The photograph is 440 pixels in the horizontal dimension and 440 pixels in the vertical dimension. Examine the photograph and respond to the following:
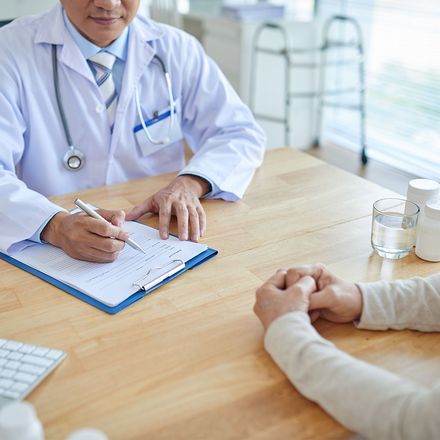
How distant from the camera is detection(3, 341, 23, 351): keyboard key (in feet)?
3.19

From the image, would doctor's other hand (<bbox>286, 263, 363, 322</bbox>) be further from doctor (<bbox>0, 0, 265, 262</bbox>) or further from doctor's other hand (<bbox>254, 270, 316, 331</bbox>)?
doctor (<bbox>0, 0, 265, 262</bbox>)

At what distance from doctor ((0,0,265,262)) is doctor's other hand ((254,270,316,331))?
37 cm

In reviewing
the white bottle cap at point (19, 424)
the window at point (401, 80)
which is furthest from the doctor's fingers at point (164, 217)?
the window at point (401, 80)

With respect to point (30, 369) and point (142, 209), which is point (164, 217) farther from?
point (30, 369)

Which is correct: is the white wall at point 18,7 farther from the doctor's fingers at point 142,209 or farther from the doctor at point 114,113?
the doctor's fingers at point 142,209

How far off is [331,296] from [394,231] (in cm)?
33

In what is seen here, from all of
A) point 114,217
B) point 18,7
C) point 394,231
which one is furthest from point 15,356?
point 18,7

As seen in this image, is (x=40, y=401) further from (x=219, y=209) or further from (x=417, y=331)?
(x=219, y=209)

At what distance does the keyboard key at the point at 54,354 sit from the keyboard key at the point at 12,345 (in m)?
0.06

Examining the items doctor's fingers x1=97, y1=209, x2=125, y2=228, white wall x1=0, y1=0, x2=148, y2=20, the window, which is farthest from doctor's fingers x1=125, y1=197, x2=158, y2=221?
the window

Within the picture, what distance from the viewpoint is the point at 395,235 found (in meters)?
1.27

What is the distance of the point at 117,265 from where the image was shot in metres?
1.23

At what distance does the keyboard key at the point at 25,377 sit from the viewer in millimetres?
900

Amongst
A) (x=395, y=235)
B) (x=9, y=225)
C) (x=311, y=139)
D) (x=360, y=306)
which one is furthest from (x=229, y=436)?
(x=311, y=139)
